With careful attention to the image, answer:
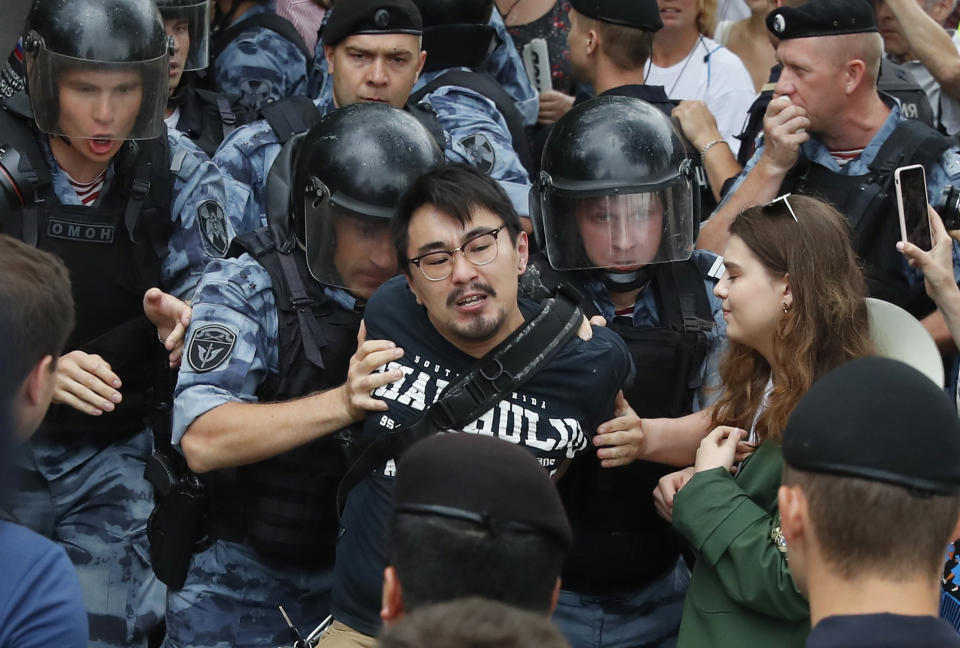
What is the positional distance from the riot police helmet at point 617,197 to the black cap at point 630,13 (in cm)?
135

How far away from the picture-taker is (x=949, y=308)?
3865mm

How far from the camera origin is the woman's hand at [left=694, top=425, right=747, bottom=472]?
3.15 meters

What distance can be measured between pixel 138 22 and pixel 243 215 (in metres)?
0.78

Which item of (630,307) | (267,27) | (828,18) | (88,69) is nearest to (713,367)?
(630,307)

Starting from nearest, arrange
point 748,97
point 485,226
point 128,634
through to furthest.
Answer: point 485,226 → point 128,634 → point 748,97

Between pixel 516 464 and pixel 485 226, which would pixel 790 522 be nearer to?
pixel 516 464

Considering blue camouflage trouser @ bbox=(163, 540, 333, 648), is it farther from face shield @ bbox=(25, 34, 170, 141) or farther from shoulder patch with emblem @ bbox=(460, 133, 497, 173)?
shoulder patch with emblem @ bbox=(460, 133, 497, 173)

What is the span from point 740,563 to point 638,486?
0.84 meters

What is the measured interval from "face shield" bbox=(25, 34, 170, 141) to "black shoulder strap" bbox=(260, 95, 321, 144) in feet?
2.23

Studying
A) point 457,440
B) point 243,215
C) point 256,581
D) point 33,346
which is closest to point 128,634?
point 256,581

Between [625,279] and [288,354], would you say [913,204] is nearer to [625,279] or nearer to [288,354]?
[625,279]

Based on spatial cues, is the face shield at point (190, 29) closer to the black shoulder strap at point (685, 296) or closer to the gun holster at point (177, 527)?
the gun holster at point (177, 527)

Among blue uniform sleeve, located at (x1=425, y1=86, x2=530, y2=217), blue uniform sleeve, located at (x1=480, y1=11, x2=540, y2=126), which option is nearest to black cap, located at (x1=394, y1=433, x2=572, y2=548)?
blue uniform sleeve, located at (x1=425, y1=86, x2=530, y2=217)

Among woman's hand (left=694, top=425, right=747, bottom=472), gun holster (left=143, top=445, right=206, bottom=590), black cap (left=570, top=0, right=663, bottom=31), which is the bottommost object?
gun holster (left=143, top=445, right=206, bottom=590)
